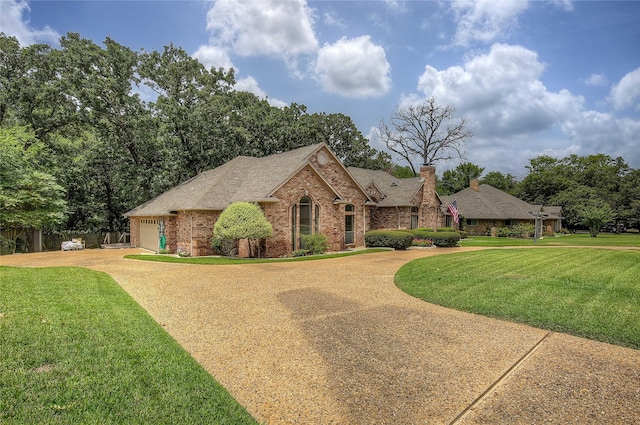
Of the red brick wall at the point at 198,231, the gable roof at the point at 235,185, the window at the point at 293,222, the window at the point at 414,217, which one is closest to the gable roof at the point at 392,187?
the window at the point at 414,217

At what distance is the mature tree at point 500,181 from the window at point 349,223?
48.5 metres

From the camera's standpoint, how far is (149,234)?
2370cm

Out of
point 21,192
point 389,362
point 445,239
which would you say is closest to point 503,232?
point 445,239

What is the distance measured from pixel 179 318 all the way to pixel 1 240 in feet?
62.1

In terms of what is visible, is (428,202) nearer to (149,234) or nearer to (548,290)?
(548,290)

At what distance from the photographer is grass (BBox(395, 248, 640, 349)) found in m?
6.52

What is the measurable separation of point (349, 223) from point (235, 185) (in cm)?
773

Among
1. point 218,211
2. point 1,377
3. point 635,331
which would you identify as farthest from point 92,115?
point 635,331

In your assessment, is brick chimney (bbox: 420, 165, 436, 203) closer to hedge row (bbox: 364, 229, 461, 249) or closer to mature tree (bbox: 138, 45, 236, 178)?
hedge row (bbox: 364, 229, 461, 249)

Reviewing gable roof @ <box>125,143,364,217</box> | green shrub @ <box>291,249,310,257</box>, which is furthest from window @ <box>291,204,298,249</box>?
gable roof @ <box>125,143,364,217</box>

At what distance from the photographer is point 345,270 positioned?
43.8ft

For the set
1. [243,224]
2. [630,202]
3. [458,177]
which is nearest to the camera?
[243,224]

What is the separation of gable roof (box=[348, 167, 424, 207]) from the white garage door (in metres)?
15.6

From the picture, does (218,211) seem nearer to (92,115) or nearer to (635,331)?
(92,115)
